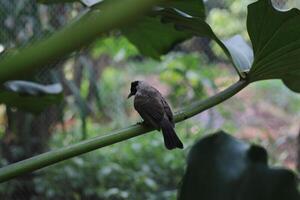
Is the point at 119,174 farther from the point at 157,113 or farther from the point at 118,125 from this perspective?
the point at 157,113

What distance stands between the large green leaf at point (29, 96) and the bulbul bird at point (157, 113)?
0.56ft

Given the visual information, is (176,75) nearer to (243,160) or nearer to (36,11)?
(36,11)

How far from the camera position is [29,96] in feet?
2.98

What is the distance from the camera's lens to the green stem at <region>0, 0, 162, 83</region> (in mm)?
290

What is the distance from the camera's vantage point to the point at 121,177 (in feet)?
7.52

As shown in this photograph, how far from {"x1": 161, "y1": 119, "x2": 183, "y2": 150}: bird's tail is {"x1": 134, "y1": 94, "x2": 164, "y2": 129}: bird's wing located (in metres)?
0.01

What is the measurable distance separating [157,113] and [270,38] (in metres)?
0.22

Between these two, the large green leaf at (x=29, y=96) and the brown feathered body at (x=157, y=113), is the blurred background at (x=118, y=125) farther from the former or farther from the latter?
the brown feathered body at (x=157, y=113)

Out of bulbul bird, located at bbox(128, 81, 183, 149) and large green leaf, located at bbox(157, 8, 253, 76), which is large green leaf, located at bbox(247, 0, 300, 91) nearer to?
large green leaf, located at bbox(157, 8, 253, 76)

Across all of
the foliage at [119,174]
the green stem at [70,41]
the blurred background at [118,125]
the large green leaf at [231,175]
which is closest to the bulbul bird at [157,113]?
the large green leaf at [231,175]

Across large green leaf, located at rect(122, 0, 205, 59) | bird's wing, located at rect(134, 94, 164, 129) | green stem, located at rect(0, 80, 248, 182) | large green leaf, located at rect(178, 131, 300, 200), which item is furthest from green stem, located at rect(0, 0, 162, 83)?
large green leaf, located at rect(122, 0, 205, 59)

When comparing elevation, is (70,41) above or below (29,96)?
above

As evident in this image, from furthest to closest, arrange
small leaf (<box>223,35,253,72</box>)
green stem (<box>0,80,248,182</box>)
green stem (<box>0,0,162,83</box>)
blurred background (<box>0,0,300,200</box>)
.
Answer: blurred background (<box>0,0,300,200</box>) < small leaf (<box>223,35,253,72</box>) < green stem (<box>0,80,248,182</box>) < green stem (<box>0,0,162,83</box>)

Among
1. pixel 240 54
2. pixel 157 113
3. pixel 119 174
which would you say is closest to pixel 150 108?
pixel 157 113
